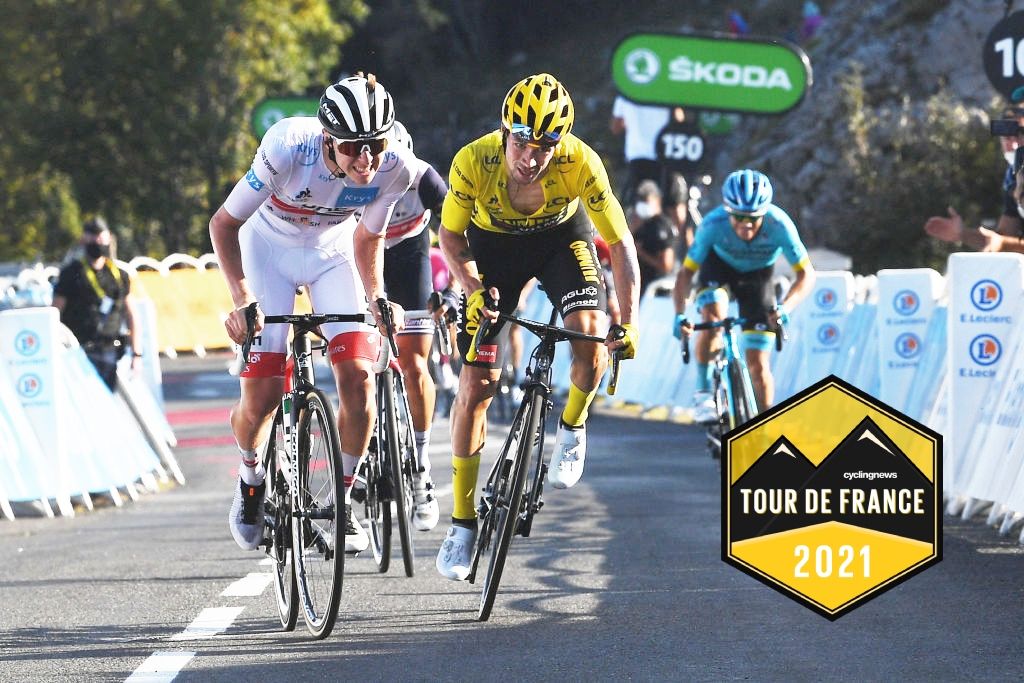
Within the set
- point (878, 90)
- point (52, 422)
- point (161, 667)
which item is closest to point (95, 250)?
point (52, 422)

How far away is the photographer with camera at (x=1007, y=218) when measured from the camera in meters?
11.1

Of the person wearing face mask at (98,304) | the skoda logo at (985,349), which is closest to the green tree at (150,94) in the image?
the person wearing face mask at (98,304)

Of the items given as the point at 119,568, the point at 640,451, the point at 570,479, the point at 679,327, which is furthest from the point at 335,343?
the point at 640,451

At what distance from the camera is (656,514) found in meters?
12.1

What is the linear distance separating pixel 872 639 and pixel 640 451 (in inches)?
363

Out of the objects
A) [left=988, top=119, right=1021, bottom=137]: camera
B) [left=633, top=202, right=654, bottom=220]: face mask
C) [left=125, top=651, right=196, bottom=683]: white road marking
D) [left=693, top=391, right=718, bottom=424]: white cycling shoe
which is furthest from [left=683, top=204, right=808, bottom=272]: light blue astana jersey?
[left=633, top=202, right=654, bottom=220]: face mask

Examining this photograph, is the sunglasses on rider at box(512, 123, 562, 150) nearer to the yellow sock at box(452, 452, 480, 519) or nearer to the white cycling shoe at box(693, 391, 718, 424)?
the yellow sock at box(452, 452, 480, 519)

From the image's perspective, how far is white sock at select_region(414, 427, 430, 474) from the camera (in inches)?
380

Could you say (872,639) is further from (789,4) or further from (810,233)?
(789,4)

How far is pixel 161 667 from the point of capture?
23.7ft

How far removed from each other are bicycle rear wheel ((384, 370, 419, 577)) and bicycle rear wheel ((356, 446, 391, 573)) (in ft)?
0.16

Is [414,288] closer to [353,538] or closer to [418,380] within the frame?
[418,380]

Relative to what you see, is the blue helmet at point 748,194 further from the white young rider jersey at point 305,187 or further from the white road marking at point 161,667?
the white road marking at point 161,667

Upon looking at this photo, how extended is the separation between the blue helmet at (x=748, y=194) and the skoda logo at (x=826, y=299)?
178 inches
